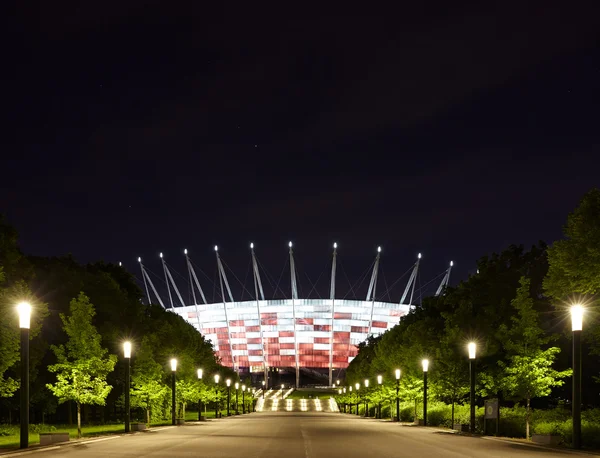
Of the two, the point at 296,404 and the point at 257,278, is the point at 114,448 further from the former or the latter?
the point at 257,278

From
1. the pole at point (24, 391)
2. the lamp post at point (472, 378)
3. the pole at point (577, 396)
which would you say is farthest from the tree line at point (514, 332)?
the pole at point (24, 391)

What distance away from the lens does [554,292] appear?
38250mm

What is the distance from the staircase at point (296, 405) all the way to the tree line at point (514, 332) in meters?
44.6

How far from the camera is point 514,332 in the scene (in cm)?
4062

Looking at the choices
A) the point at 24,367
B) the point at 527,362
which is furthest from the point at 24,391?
the point at 527,362

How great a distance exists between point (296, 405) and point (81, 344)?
331ft

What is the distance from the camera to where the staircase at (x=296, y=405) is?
440 ft

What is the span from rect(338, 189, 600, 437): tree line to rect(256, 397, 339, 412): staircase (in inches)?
Answer: 1754

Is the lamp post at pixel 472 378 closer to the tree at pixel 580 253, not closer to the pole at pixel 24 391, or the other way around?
the tree at pixel 580 253

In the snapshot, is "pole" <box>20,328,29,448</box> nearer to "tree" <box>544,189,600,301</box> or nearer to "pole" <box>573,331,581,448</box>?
"pole" <box>573,331,581,448</box>

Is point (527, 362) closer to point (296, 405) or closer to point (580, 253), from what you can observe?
point (580, 253)

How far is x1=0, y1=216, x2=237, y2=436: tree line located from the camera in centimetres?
4150

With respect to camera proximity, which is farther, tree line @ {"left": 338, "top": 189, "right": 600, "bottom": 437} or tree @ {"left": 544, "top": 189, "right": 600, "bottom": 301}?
tree line @ {"left": 338, "top": 189, "right": 600, "bottom": 437}

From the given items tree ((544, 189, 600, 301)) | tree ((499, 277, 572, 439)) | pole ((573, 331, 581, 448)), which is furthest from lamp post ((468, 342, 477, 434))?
pole ((573, 331, 581, 448))
